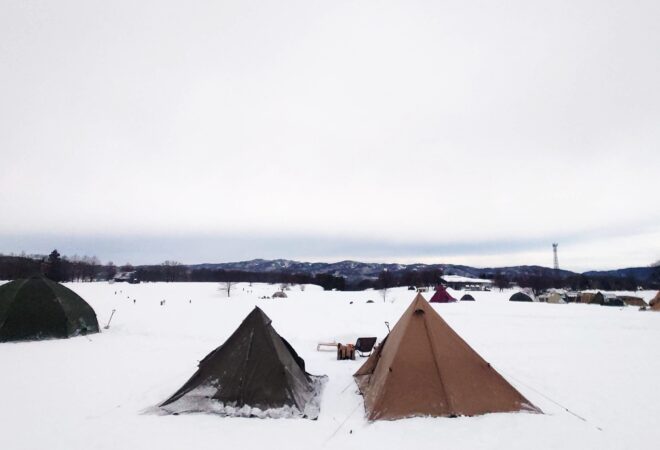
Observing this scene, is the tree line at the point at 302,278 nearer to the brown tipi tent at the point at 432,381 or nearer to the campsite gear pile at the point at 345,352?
the campsite gear pile at the point at 345,352

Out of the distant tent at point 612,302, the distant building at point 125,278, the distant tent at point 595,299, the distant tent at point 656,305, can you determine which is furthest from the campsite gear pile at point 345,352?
the distant building at point 125,278

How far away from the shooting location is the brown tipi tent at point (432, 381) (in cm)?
820

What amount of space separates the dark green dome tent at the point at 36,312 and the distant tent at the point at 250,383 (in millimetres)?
12121

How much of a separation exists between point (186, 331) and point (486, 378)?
17150mm

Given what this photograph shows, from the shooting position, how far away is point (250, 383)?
8594 mm

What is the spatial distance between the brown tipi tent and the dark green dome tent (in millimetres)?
15410

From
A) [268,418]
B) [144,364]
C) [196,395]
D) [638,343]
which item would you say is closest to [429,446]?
[268,418]

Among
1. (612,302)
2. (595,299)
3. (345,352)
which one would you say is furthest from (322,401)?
(612,302)

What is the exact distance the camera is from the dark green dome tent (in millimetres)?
16156

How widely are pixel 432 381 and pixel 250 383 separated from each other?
4284mm

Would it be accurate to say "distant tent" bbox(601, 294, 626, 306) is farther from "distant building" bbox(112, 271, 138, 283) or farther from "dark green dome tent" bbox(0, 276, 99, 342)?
"distant building" bbox(112, 271, 138, 283)

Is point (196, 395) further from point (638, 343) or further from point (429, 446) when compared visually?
point (638, 343)

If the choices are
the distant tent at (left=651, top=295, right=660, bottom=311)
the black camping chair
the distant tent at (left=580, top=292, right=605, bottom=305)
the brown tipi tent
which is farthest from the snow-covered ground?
the distant tent at (left=580, top=292, right=605, bottom=305)

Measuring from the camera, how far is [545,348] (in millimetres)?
15781
